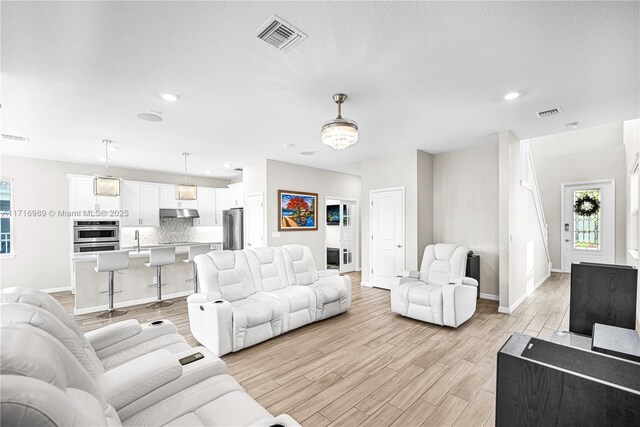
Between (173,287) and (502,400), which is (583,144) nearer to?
(502,400)

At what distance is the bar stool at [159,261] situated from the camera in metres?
4.70

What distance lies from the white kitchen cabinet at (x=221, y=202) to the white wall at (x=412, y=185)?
4.24 metres

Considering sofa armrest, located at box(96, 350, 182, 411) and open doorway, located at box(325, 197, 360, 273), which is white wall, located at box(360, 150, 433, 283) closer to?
open doorway, located at box(325, 197, 360, 273)

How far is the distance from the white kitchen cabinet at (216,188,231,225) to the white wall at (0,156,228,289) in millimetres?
2943

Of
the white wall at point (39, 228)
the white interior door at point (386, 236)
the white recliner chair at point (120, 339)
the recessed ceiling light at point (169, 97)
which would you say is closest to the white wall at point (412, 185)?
the white interior door at point (386, 236)


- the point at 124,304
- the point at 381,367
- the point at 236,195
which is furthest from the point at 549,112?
the point at 124,304

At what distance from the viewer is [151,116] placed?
3.44 metres

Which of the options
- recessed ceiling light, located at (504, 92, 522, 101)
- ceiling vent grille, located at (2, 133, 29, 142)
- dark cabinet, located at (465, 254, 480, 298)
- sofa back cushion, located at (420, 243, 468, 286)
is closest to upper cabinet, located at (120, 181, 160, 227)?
ceiling vent grille, located at (2, 133, 29, 142)

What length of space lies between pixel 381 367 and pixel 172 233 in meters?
6.47

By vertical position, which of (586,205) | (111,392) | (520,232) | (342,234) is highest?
(586,205)

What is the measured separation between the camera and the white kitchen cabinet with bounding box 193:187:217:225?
7.63 metres

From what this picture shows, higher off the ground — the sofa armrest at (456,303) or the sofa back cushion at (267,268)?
the sofa back cushion at (267,268)

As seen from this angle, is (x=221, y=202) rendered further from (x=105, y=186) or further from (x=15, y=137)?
(x=15, y=137)

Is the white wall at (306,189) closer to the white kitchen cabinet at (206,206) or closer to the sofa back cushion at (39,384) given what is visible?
the white kitchen cabinet at (206,206)
